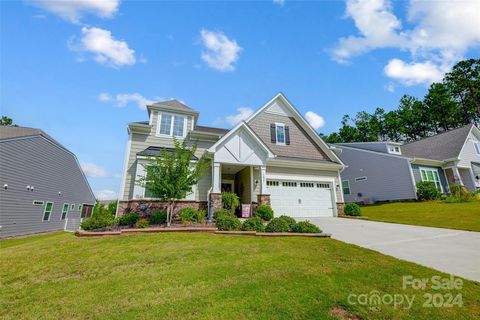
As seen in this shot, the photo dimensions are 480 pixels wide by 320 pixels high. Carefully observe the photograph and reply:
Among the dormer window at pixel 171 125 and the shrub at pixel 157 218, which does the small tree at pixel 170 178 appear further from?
the dormer window at pixel 171 125

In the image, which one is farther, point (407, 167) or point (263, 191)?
point (407, 167)

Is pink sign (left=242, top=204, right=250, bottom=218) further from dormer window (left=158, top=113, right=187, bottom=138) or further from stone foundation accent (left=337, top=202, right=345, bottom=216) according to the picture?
stone foundation accent (left=337, top=202, right=345, bottom=216)

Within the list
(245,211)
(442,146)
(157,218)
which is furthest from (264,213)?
(442,146)

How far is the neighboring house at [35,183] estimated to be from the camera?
556 inches

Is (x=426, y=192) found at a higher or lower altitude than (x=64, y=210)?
higher

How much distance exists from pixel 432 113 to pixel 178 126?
46194 mm

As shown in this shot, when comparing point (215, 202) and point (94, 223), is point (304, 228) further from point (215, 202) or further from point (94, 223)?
point (94, 223)

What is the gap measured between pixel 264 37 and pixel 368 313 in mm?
12106

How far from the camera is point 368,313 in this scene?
305cm

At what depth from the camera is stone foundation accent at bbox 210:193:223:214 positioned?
10916 millimetres

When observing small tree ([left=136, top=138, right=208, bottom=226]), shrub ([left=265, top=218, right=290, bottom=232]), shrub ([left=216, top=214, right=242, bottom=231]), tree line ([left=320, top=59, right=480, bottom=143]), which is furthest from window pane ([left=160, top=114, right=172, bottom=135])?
tree line ([left=320, top=59, right=480, bottom=143])

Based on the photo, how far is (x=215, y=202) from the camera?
1108cm

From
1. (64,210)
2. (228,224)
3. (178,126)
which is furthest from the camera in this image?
(64,210)

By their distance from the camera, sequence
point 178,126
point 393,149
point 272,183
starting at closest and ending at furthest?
point 272,183 → point 178,126 → point 393,149
